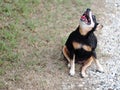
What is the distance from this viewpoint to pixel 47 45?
8.38m

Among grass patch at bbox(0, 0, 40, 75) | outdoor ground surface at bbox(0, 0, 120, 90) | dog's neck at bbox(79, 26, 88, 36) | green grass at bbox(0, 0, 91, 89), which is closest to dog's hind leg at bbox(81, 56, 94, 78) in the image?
outdoor ground surface at bbox(0, 0, 120, 90)

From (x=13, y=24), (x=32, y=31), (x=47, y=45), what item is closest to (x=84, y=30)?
(x=47, y=45)

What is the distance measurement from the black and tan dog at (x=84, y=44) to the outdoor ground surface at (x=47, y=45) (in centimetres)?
20

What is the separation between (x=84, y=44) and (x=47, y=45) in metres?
1.29

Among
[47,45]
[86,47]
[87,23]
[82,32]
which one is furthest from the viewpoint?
[47,45]

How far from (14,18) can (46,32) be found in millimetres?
900

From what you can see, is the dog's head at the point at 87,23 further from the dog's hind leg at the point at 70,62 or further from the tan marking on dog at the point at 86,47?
the dog's hind leg at the point at 70,62

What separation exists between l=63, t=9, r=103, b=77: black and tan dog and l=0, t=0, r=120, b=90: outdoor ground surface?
0.20 m

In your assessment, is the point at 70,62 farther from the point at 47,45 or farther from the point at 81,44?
the point at 47,45

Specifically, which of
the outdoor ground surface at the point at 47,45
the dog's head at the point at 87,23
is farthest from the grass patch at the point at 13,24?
the dog's head at the point at 87,23

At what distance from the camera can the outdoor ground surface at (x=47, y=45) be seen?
7312 millimetres

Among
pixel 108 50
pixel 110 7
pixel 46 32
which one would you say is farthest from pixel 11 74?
pixel 110 7

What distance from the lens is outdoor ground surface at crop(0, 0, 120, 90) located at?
7.31 metres

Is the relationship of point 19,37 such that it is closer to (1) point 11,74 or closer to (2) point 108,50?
(1) point 11,74
